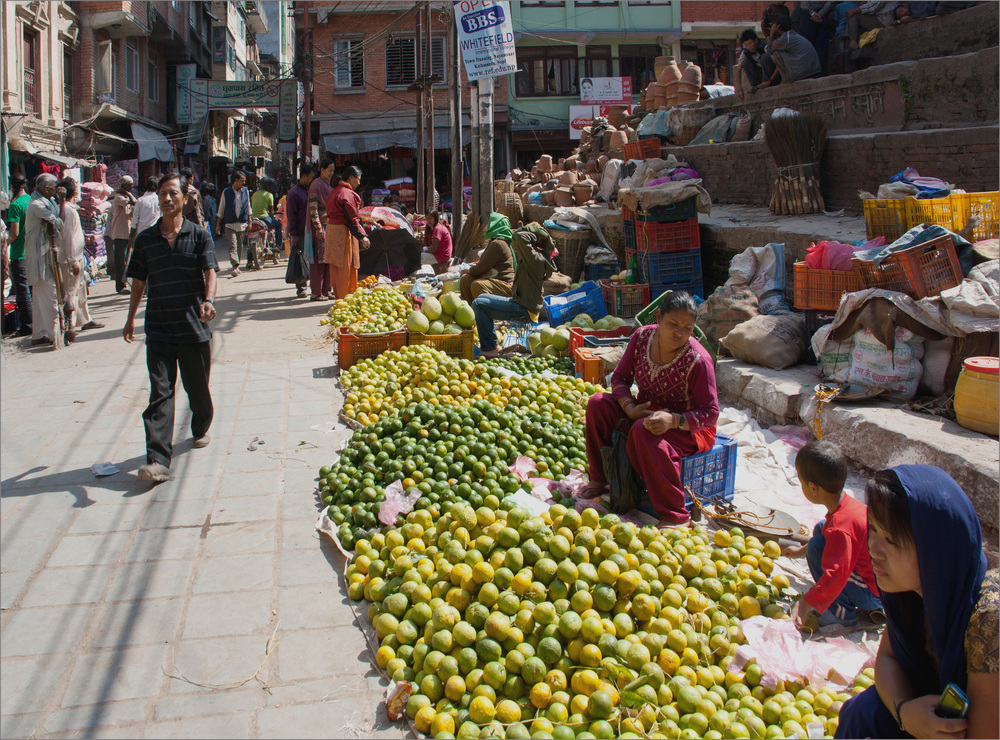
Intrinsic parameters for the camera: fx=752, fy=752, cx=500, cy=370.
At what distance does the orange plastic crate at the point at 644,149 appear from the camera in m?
13.4

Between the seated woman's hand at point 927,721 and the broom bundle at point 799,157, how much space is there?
8.31 metres

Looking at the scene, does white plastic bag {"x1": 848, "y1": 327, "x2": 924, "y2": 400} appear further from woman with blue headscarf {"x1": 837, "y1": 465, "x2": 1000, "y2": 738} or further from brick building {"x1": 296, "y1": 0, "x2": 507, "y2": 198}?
brick building {"x1": 296, "y1": 0, "x2": 507, "y2": 198}

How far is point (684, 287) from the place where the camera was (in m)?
8.76

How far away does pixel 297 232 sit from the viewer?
38.0ft

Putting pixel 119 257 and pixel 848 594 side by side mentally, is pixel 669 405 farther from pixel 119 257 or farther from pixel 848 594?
pixel 119 257

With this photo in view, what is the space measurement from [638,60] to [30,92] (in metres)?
22.3

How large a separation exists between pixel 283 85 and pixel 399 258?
14581 millimetres

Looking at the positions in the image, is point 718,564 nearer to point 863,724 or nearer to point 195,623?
point 863,724

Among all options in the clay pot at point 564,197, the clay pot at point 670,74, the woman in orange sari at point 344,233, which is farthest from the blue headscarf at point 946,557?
the clay pot at point 670,74

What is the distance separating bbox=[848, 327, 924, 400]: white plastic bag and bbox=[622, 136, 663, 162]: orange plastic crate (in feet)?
29.8

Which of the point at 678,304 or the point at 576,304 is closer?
the point at 678,304

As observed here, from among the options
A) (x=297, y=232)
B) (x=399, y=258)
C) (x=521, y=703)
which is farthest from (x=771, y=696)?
(x=399, y=258)

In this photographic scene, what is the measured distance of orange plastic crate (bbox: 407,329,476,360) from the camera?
25.2 ft

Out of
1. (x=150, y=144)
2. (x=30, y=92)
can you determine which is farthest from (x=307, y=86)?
(x=30, y=92)
